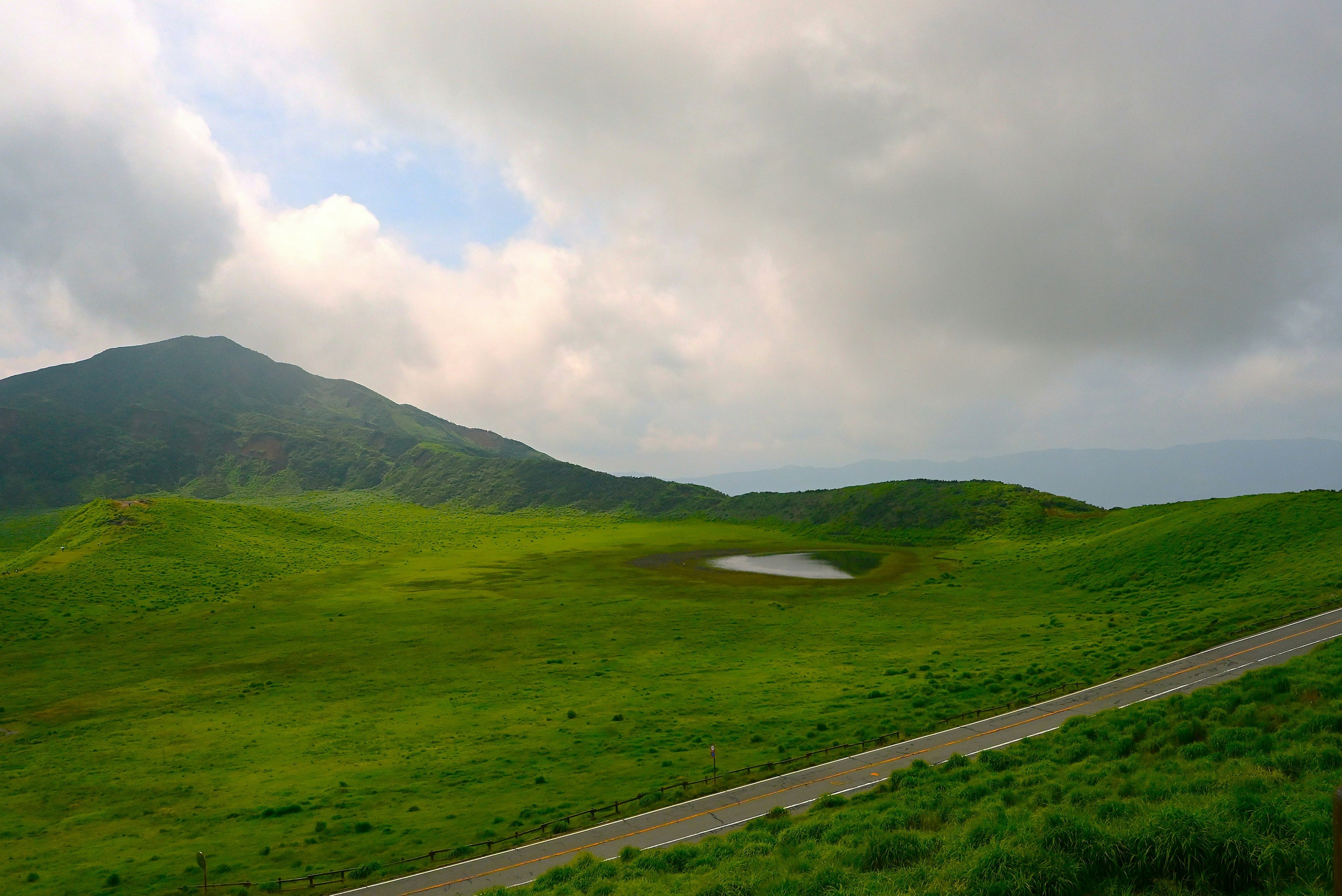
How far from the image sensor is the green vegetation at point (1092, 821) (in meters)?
11.9

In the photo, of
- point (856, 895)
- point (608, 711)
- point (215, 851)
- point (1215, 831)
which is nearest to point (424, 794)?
point (215, 851)

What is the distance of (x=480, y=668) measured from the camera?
186 ft

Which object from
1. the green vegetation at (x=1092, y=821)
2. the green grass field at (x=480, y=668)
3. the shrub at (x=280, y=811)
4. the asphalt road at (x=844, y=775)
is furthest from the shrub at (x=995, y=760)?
the shrub at (x=280, y=811)

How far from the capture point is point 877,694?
42531mm

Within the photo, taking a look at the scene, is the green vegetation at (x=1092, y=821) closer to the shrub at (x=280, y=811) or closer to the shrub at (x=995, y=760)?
the shrub at (x=995, y=760)

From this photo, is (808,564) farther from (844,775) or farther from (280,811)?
(280,811)

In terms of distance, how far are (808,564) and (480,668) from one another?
64709 millimetres

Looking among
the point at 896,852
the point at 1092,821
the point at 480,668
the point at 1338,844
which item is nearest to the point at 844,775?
the point at 896,852

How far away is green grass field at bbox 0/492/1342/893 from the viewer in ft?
106

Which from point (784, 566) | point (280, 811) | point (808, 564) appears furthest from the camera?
point (808, 564)

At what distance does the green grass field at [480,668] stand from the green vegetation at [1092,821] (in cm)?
1146

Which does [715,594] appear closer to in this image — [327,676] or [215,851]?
[327,676]

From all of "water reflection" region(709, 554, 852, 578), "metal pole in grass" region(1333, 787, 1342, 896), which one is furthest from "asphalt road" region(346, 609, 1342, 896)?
"water reflection" region(709, 554, 852, 578)

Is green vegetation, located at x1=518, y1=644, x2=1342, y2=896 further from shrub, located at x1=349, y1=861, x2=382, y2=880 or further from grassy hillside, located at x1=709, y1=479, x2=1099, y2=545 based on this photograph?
grassy hillside, located at x1=709, y1=479, x2=1099, y2=545
